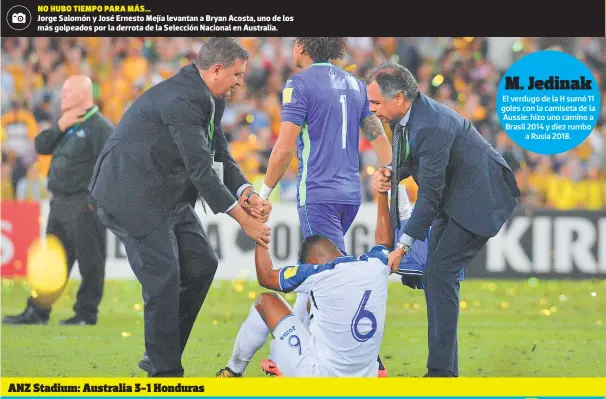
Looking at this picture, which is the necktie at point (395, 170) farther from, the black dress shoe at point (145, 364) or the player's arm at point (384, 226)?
the black dress shoe at point (145, 364)

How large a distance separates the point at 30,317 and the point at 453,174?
192 inches

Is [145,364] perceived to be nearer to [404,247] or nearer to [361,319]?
Answer: [361,319]

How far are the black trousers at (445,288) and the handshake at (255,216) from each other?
3.58 feet

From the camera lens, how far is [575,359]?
28.2 ft

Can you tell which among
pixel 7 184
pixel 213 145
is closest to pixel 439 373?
pixel 213 145

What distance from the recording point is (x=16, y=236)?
44.2 feet

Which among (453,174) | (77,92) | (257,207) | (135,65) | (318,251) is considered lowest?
(318,251)

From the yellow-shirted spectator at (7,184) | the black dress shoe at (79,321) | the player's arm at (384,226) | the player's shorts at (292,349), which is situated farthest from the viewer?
the yellow-shirted spectator at (7,184)

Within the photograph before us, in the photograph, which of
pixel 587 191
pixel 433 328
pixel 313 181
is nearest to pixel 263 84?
pixel 587 191

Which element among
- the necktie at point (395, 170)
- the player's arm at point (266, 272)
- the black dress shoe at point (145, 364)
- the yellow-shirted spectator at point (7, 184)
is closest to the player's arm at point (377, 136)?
the necktie at point (395, 170)

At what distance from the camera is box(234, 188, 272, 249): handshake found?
6.94 m

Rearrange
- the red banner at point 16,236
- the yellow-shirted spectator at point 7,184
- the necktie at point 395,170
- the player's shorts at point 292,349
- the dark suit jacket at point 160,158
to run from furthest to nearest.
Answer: the yellow-shirted spectator at point 7,184
the red banner at point 16,236
the necktie at point 395,170
the dark suit jacket at point 160,158
the player's shorts at point 292,349

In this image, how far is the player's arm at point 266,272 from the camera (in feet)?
22.3
